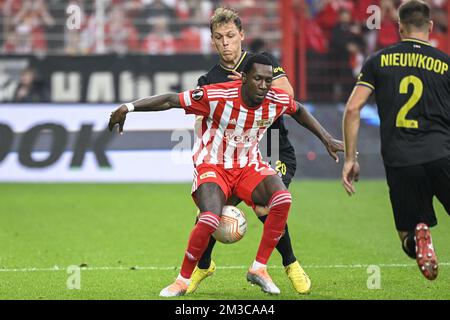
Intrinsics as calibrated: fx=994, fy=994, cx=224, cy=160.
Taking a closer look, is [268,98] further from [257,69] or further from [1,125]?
[1,125]

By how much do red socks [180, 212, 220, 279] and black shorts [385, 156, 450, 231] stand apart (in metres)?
1.40

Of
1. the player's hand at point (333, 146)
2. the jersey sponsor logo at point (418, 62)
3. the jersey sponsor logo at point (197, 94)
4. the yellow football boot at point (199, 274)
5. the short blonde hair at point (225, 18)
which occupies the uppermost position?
the short blonde hair at point (225, 18)

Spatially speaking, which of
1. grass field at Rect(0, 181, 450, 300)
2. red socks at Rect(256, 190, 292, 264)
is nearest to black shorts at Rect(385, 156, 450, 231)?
grass field at Rect(0, 181, 450, 300)

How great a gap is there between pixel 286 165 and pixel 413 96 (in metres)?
1.84

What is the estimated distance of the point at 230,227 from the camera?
7.80 meters

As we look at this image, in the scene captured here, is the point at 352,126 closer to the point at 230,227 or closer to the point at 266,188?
the point at 266,188

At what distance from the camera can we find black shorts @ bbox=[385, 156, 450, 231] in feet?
23.1

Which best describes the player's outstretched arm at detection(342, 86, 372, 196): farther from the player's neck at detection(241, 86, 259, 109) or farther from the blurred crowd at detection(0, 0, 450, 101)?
the blurred crowd at detection(0, 0, 450, 101)

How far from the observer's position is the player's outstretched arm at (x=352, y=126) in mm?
7086

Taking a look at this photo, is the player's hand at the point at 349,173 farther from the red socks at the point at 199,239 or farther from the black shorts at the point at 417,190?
the red socks at the point at 199,239

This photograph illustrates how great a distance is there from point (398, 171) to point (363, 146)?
420 inches

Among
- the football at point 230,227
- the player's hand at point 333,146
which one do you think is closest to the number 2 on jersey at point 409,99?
the player's hand at point 333,146

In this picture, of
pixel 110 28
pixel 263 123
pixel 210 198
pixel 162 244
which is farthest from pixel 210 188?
pixel 110 28

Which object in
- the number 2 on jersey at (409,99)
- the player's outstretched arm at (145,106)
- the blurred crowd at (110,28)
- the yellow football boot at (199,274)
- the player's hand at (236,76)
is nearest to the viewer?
the number 2 on jersey at (409,99)
